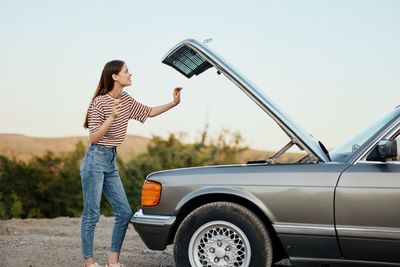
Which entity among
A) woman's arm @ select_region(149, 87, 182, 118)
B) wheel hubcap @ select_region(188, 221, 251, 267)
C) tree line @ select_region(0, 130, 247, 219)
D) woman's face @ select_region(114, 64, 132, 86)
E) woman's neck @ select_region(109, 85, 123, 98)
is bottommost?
tree line @ select_region(0, 130, 247, 219)

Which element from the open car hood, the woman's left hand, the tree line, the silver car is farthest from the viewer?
the tree line

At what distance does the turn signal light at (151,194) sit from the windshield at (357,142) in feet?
5.47

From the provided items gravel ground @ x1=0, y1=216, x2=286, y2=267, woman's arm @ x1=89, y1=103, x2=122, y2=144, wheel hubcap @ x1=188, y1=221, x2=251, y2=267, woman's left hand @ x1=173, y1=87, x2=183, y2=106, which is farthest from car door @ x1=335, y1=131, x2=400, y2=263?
gravel ground @ x1=0, y1=216, x2=286, y2=267

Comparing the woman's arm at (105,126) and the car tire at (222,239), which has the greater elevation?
the woman's arm at (105,126)

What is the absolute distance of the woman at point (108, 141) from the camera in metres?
5.94

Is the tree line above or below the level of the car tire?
below

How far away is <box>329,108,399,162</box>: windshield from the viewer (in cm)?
535

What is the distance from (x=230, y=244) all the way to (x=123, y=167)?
2651 centimetres

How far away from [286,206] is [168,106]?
190cm

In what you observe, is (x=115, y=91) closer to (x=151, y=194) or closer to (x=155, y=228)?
(x=151, y=194)

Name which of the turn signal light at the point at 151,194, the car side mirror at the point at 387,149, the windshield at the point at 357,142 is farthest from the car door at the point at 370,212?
the turn signal light at the point at 151,194

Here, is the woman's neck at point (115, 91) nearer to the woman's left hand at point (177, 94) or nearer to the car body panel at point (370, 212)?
the woman's left hand at point (177, 94)

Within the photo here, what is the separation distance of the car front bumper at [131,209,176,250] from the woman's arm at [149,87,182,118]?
4.08 feet

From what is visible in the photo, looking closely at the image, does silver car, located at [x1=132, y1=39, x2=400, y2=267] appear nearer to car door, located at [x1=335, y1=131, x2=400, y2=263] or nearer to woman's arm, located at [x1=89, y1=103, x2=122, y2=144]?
car door, located at [x1=335, y1=131, x2=400, y2=263]
